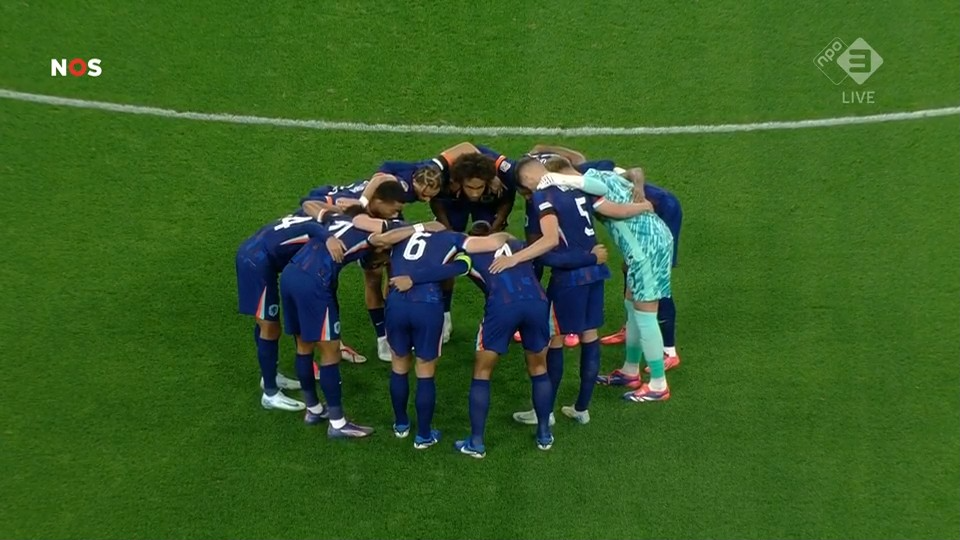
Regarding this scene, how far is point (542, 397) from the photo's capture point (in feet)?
23.9

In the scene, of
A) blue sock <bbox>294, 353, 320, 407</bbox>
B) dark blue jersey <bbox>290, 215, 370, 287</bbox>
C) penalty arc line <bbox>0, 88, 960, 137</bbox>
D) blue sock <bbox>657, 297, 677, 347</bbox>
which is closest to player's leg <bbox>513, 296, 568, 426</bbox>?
blue sock <bbox>657, 297, 677, 347</bbox>

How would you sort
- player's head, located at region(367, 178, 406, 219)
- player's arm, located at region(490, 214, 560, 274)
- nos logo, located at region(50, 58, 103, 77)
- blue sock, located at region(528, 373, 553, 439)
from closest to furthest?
player's arm, located at region(490, 214, 560, 274) < blue sock, located at region(528, 373, 553, 439) < player's head, located at region(367, 178, 406, 219) < nos logo, located at region(50, 58, 103, 77)

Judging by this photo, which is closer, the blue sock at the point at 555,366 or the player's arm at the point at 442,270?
the player's arm at the point at 442,270

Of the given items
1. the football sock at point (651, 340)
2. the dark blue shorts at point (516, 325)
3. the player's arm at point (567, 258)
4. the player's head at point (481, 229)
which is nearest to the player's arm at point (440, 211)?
the player's head at point (481, 229)

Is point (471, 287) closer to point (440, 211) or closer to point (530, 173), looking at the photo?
point (440, 211)

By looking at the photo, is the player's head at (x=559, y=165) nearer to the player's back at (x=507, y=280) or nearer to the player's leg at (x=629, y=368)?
the player's back at (x=507, y=280)

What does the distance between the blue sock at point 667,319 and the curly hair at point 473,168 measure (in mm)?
1825

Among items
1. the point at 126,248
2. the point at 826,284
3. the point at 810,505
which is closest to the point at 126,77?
the point at 126,248

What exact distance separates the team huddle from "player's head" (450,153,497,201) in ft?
0.04

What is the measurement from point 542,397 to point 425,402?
88 cm

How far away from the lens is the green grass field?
7.20 meters

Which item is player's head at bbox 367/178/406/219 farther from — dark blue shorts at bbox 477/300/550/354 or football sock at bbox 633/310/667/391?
football sock at bbox 633/310/667/391

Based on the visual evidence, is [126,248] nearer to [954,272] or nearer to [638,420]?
[638,420]

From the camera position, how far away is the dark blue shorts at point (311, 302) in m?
7.11
